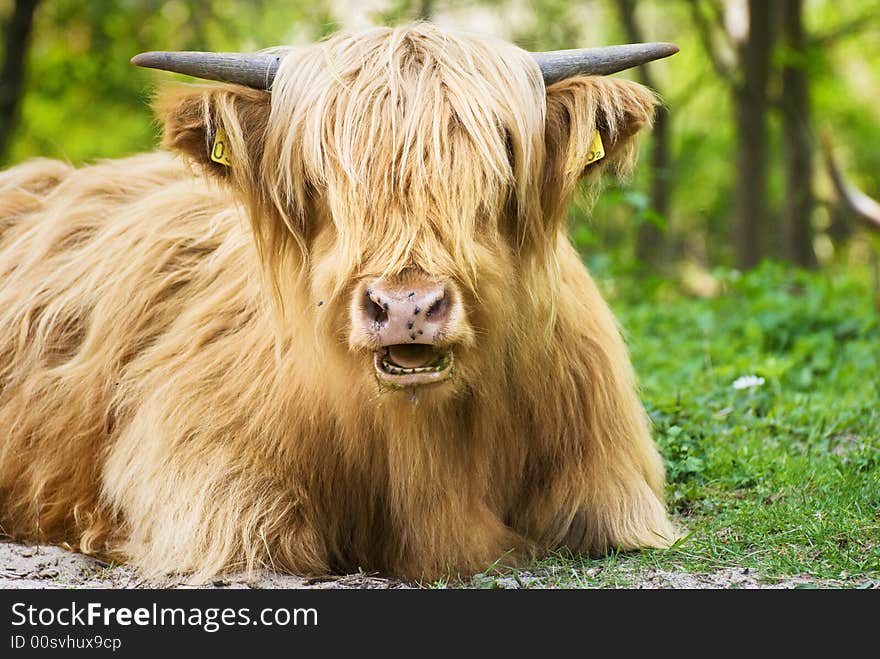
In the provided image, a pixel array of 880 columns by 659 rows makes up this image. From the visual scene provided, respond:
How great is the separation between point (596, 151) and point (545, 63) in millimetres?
310

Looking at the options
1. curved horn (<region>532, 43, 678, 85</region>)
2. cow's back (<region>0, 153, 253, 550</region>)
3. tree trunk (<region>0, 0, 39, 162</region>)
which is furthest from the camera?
tree trunk (<region>0, 0, 39, 162</region>)

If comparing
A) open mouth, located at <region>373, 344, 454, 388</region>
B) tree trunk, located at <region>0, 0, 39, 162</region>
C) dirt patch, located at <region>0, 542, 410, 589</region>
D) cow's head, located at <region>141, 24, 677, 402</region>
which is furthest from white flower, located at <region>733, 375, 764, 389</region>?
tree trunk, located at <region>0, 0, 39, 162</region>

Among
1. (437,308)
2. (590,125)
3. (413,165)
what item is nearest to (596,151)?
(590,125)

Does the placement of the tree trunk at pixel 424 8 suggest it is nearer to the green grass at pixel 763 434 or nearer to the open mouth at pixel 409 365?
the green grass at pixel 763 434

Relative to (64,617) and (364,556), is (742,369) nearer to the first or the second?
(364,556)

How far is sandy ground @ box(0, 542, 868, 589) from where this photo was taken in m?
2.97

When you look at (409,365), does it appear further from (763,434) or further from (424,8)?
(424,8)

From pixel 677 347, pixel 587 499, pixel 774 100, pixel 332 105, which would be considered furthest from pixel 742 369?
pixel 774 100

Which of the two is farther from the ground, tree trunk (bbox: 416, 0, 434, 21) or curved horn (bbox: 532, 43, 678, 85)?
tree trunk (bbox: 416, 0, 434, 21)

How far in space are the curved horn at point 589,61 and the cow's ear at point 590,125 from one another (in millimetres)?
55

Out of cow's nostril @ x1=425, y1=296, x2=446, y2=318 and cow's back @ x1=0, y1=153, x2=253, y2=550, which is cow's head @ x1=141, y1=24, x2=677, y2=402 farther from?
cow's back @ x1=0, y1=153, x2=253, y2=550

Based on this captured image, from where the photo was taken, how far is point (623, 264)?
24.7 feet

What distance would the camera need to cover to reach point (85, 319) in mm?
4145

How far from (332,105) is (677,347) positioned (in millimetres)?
3201
